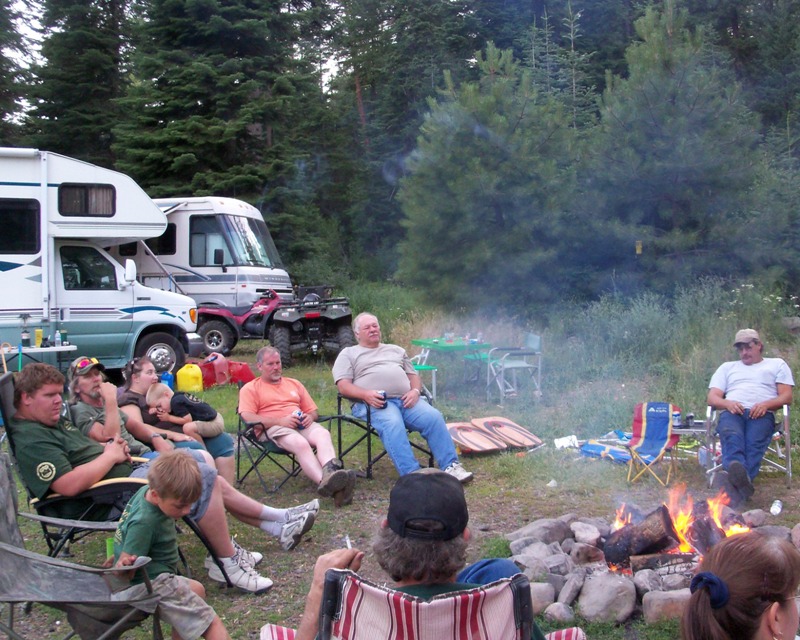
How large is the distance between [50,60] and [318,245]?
8.19m

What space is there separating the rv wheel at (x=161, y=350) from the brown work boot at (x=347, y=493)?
561 centimetres

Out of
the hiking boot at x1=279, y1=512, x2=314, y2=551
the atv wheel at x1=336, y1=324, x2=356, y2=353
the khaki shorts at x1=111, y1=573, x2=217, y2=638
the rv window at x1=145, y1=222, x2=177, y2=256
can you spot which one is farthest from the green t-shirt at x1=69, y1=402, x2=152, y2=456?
the rv window at x1=145, y1=222, x2=177, y2=256

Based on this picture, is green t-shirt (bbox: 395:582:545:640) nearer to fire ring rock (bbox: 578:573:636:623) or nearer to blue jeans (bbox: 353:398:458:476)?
fire ring rock (bbox: 578:573:636:623)

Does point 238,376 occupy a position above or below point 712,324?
below

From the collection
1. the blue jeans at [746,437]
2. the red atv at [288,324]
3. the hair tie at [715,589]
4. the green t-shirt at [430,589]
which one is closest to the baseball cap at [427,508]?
the green t-shirt at [430,589]

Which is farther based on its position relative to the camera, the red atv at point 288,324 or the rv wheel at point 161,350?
the red atv at point 288,324

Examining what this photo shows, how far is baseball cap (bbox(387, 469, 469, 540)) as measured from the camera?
1691 millimetres

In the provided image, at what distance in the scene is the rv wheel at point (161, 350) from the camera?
9781 millimetres

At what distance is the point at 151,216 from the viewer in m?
9.71

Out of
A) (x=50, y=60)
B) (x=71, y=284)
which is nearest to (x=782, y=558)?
(x=71, y=284)

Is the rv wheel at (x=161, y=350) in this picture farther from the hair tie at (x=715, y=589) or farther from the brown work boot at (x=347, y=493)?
the hair tie at (x=715, y=589)

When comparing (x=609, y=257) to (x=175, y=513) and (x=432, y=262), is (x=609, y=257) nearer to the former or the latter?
(x=432, y=262)

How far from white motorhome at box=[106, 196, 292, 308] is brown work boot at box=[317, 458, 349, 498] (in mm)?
8002

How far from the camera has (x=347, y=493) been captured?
470cm
